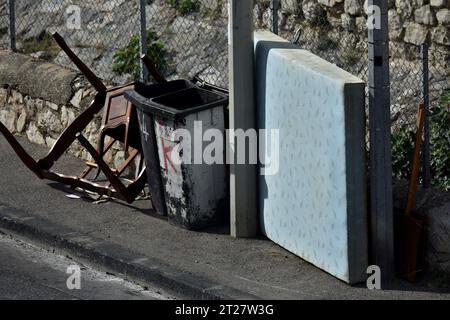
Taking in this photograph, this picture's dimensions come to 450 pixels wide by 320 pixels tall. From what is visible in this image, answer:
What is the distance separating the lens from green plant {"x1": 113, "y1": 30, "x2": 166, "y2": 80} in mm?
11508

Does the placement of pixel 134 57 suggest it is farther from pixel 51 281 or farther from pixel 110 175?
pixel 51 281

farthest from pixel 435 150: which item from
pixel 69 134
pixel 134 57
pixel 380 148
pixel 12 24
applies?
pixel 12 24

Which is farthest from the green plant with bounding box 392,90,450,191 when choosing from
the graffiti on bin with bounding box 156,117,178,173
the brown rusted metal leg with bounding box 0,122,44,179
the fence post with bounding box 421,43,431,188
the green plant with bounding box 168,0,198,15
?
the green plant with bounding box 168,0,198,15

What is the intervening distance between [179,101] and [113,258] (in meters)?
1.48

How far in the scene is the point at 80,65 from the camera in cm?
1027

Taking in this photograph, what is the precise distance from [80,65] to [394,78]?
285 cm

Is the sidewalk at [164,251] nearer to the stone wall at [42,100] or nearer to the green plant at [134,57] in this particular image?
the stone wall at [42,100]

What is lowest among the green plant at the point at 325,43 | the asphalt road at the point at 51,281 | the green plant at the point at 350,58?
the asphalt road at the point at 51,281

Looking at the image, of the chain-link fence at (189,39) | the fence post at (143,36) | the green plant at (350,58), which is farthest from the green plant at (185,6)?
the green plant at (350,58)

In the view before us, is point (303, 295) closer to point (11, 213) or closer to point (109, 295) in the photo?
point (109, 295)

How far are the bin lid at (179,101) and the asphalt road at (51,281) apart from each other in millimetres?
1244

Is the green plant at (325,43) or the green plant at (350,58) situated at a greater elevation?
the green plant at (325,43)

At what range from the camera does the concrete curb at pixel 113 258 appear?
8.17 m

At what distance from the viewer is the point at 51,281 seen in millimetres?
8625
